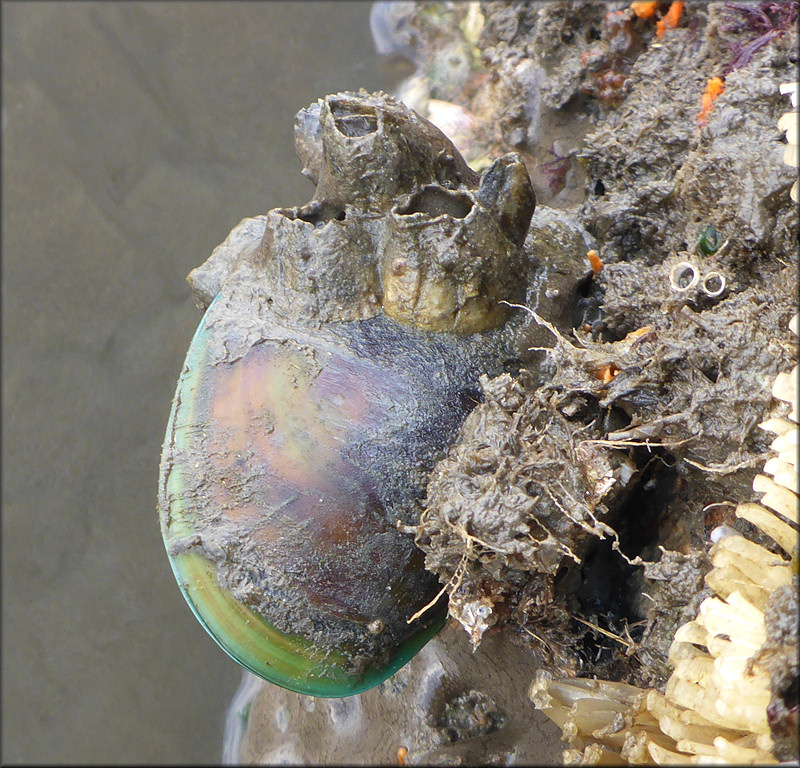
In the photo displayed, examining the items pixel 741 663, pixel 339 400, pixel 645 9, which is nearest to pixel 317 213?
pixel 339 400

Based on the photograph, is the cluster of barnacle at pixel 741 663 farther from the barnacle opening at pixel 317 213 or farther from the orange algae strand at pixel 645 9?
the orange algae strand at pixel 645 9

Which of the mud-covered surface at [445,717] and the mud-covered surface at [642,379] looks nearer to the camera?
the mud-covered surface at [642,379]

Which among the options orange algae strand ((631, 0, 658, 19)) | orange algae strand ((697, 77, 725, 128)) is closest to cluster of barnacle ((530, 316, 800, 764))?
orange algae strand ((697, 77, 725, 128))

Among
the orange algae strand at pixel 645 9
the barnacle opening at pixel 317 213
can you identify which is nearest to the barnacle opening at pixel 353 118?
the barnacle opening at pixel 317 213

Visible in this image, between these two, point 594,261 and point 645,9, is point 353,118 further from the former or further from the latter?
point 645,9

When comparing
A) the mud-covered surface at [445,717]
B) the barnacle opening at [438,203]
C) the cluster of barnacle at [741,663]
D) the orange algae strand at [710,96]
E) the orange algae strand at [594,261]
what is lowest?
the mud-covered surface at [445,717]
